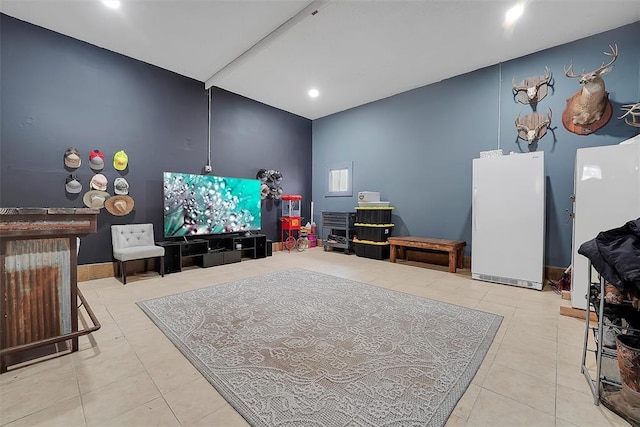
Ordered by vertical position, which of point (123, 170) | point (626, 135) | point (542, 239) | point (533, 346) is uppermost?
point (626, 135)

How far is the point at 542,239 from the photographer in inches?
127

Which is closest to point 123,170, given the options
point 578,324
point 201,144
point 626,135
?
point 201,144

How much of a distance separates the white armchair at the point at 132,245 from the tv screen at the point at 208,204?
284mm

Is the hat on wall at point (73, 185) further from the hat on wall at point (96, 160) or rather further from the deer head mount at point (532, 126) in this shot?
the deer head mount at point (532, 126)

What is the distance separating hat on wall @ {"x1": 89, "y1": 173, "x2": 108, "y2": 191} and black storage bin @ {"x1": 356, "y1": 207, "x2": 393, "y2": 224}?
14.0 ft

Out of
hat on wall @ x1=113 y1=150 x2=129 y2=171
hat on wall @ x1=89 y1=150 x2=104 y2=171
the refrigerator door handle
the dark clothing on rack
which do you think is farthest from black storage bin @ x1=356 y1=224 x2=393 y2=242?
hat on wall @ x1=89 y1=150 x2=104 y2=171

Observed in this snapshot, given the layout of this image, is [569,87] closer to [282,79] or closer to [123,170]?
[282,79]

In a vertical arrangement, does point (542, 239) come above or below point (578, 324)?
above

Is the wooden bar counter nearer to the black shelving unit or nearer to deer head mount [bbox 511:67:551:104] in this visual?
the black shelving unit

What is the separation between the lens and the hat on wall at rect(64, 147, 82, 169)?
138 inches

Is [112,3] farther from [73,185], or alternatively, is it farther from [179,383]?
[179,383]

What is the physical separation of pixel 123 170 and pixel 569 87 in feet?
21.3

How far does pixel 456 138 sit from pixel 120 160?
5442 millimetres

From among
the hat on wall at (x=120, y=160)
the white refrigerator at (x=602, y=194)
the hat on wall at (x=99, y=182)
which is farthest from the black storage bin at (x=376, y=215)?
the hat on wall at (x=99, y=182)
